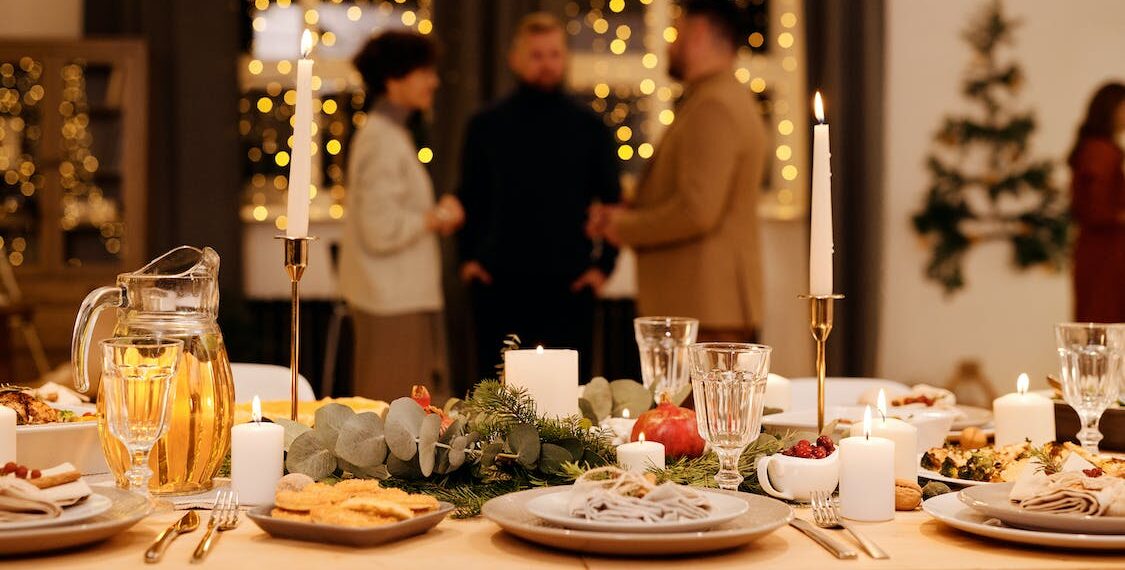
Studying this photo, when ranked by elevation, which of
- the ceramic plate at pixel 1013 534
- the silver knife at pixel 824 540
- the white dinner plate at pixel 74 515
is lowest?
the silver knife at pixel 824 540

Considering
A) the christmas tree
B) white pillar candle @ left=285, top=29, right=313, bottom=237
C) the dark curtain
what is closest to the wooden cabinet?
the dark curtain

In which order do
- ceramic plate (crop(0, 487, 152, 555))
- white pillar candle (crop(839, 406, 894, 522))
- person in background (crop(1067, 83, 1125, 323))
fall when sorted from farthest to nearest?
1. person in background (crop(1067, 83, 1125, 323))
2. white pillar candle (crop(839, 406, 894, 522))
3. ceramic plate (crop(0, 487, 152, 555))

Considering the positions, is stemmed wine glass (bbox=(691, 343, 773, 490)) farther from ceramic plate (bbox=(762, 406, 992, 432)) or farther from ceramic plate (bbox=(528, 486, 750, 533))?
ceramic plate (bbox=(762, 406, 992, 432))

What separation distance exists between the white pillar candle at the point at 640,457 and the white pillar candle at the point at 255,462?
0.34 meters

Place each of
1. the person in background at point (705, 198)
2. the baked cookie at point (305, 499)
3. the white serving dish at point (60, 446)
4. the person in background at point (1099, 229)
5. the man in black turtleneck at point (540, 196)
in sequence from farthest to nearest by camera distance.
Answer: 1. the person in background at point (1099, 229)
2. the man in black turtleneck at point (540, 196)
3. the person in background at point (705, 198)
4. the white serving dish at point (60, 446)
5. the baked cookie at point (305, 499)

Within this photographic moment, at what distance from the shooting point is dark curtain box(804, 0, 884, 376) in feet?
18.8

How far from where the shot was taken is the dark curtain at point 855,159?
18.8 ft

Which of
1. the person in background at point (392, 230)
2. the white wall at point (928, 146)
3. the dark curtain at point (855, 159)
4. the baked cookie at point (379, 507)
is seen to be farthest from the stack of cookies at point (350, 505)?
the white wall at point (928, 146)

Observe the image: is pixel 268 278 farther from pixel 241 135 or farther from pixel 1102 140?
pixel 1102 140

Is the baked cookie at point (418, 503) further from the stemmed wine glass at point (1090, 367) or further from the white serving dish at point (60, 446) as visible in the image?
the stemmed wine glass at point (1090, 367)

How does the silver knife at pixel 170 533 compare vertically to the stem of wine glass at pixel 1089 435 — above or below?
below

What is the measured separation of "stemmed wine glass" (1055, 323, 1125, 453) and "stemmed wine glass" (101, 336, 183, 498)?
3.43 ft

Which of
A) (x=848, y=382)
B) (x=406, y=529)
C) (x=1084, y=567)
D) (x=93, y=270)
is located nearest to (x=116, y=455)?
(x=406, y=529)

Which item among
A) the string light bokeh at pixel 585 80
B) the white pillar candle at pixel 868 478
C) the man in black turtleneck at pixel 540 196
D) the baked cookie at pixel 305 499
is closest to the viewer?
the baked cookie at pixel 305 499
